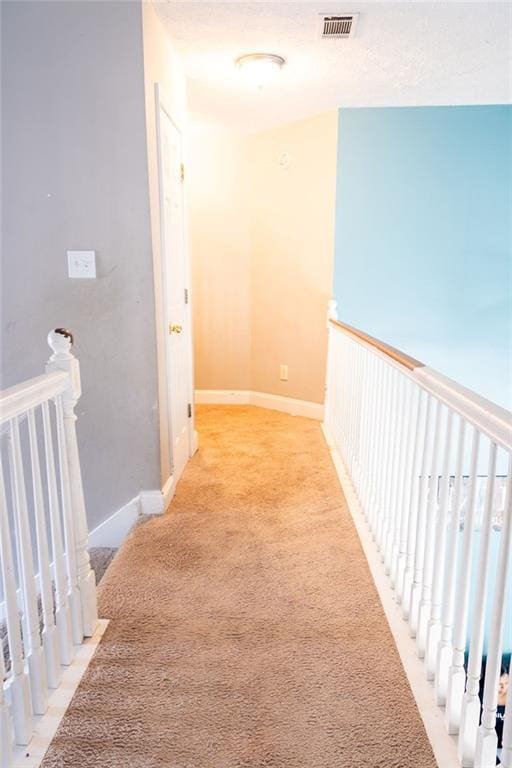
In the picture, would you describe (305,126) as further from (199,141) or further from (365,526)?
(365,526)

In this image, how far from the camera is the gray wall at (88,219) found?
221cm

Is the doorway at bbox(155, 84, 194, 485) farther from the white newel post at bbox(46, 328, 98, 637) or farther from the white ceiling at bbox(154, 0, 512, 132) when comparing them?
the white newel post at bbox(46, 328, 98, 637)

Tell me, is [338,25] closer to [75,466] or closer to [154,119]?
[154,119]

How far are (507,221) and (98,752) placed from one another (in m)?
4.26

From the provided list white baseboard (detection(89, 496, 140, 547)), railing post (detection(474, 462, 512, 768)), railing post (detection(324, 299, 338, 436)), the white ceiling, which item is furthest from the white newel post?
railing post (detection(324, 299, 338, 436))

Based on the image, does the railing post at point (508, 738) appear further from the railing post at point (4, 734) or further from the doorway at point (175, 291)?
the doorway at point (175, 291)

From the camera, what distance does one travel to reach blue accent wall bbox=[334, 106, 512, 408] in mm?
3889

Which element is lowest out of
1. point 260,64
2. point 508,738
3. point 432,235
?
point 508,738

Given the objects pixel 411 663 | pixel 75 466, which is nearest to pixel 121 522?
pixel 75 466

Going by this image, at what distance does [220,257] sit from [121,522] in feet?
9.49

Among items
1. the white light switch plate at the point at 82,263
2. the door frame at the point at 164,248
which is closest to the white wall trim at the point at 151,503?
the door frame at the point at 164,248

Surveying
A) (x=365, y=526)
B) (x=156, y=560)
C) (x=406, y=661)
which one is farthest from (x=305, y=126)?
(x=406, y=661)

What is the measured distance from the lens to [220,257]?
469 cm

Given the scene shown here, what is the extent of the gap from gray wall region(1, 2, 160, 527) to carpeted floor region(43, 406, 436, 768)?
0.53 meters
